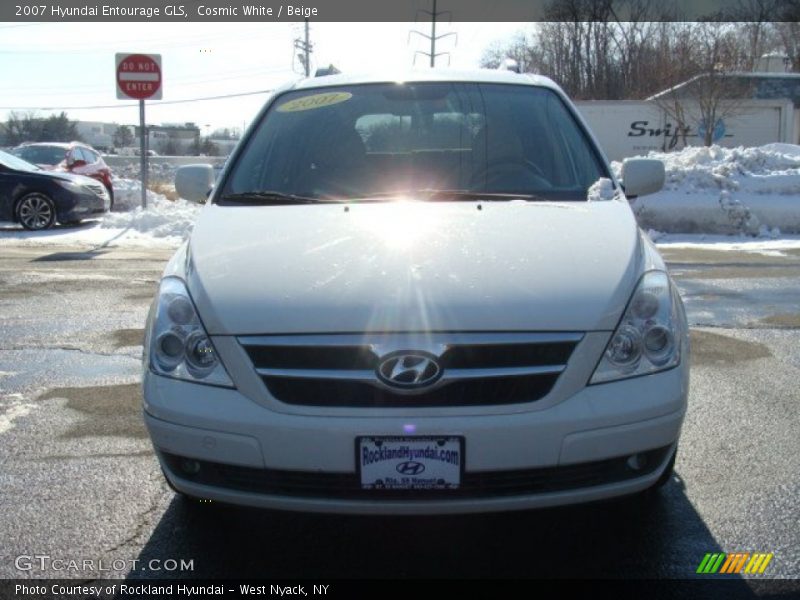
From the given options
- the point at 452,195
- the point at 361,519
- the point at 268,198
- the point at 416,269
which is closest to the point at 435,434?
the point at 416,269

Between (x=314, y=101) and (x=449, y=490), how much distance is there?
2501 millimetres

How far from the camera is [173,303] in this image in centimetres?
308

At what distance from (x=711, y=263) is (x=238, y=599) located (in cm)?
912

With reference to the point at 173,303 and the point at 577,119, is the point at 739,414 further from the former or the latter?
the point at 173,303

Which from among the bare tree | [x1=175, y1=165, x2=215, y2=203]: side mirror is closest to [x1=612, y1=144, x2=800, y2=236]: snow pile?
[x1=175, y1=165, x2=215, y2=203]: side mirror

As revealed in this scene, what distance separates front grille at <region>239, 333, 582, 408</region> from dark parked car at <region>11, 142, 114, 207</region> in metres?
16.5

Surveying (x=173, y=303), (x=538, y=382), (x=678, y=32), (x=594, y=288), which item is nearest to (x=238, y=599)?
(x=173, y=303)

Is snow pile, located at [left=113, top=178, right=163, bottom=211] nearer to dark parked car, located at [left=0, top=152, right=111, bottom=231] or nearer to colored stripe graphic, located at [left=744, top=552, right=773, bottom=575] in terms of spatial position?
dark parked car, located at [left=0, top=152, right=111, bottom=231]

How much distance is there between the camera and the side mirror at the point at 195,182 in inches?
180

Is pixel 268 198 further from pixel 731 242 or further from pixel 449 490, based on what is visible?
pixel 731 242

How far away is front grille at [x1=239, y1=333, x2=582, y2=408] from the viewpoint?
2764mm

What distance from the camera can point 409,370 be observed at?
9.07 ft

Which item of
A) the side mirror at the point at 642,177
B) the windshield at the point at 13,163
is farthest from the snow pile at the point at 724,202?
the windshield at the point at 13,163

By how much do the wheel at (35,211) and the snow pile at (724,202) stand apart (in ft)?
31.3
